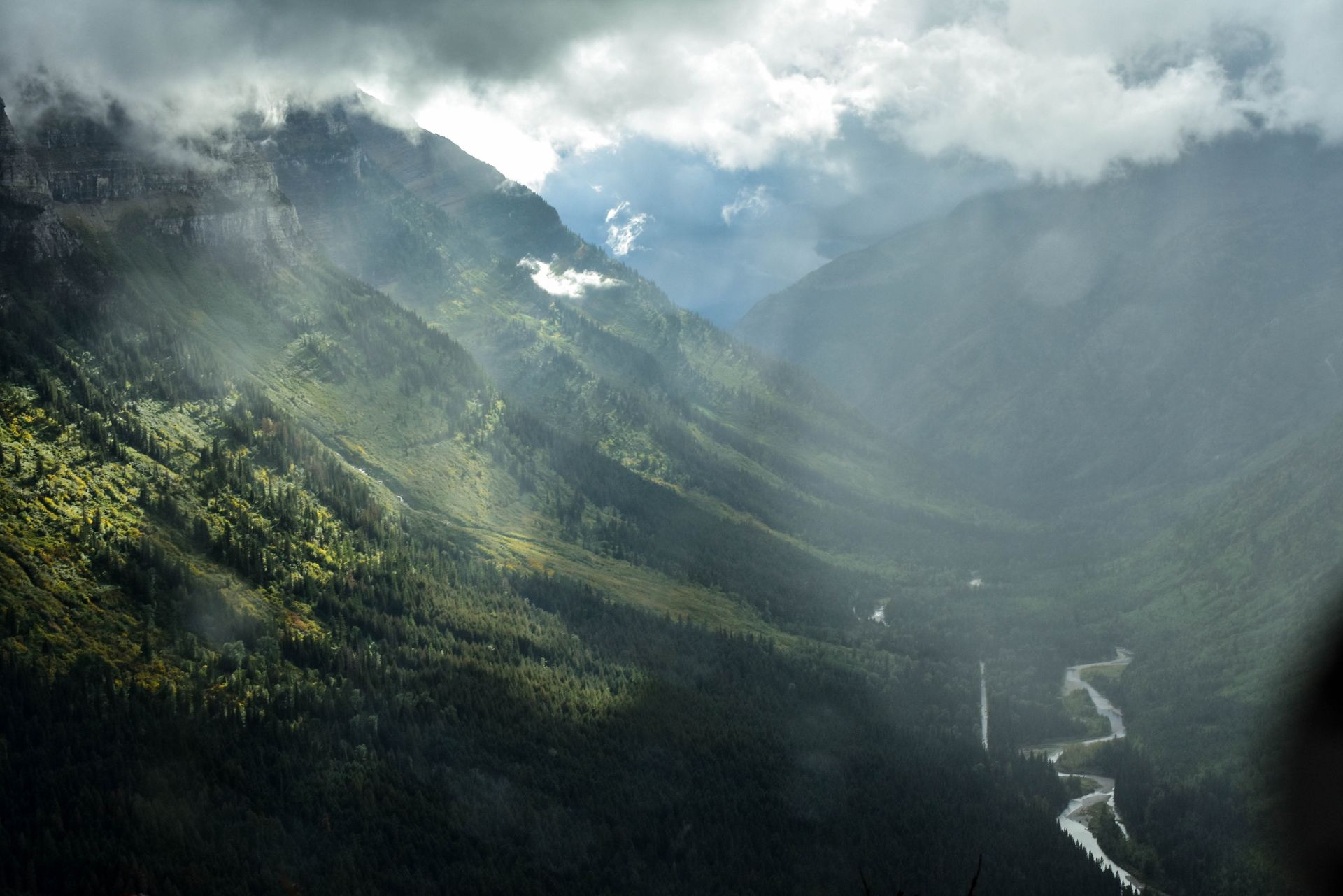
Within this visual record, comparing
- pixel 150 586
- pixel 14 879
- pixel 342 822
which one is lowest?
pixel 14 879

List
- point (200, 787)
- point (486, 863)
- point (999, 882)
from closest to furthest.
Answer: point (200, 787) → point (486, 863) → point (999, 882)

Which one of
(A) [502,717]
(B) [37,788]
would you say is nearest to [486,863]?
(A) [502,717]

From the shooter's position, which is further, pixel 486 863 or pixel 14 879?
pixel 486 863

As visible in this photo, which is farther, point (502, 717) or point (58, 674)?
point (502, 717)

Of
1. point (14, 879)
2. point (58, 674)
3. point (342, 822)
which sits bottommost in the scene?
point (14, 879)

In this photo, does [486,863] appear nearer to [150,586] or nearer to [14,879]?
[14,879]

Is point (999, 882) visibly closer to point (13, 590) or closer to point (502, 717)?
point (502, 717)

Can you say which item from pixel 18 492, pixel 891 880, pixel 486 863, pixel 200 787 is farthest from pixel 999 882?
pixel 18 492

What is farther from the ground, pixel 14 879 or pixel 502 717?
pixel 502 717

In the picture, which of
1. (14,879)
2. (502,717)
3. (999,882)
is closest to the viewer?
(14,879)
